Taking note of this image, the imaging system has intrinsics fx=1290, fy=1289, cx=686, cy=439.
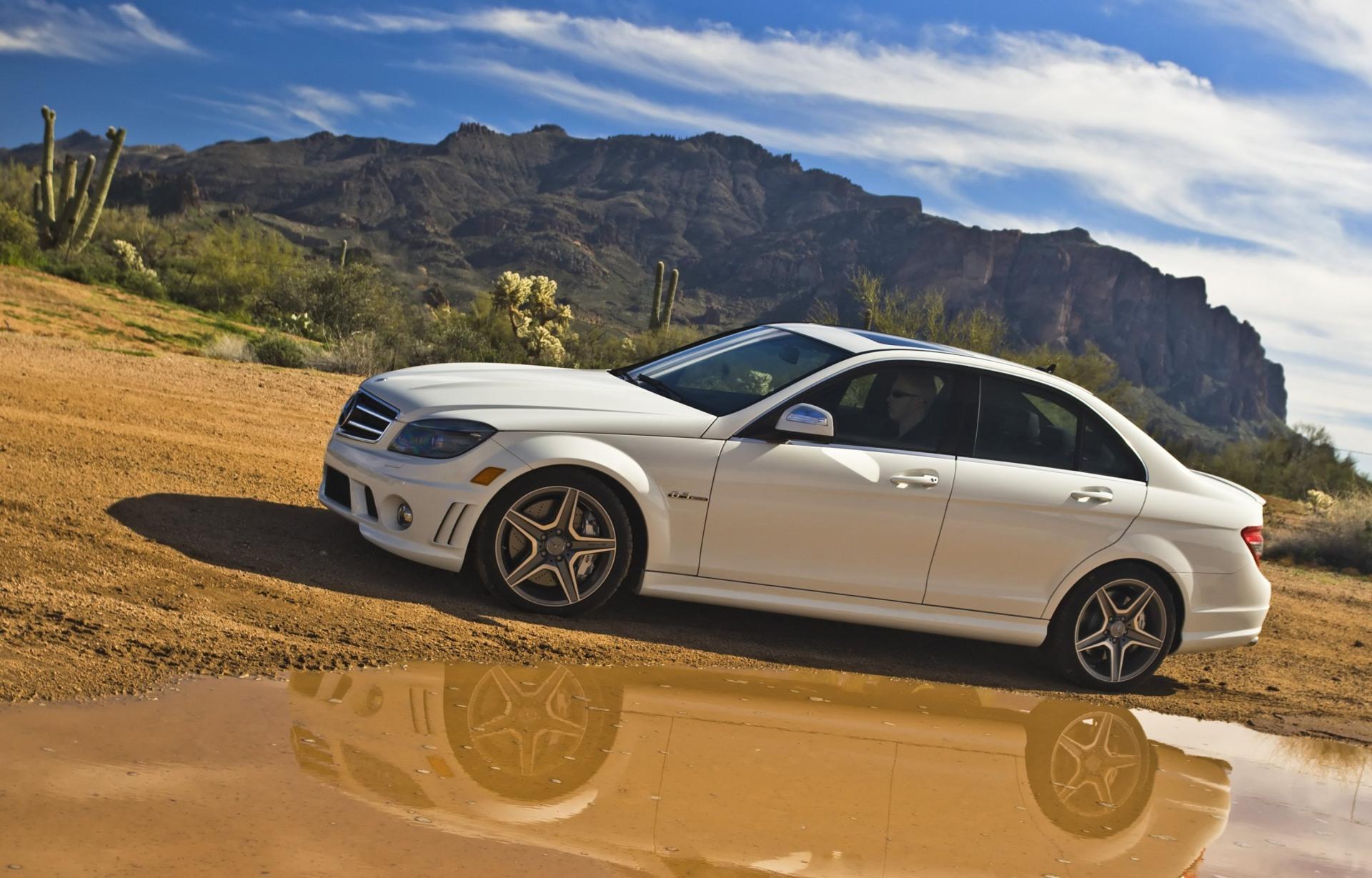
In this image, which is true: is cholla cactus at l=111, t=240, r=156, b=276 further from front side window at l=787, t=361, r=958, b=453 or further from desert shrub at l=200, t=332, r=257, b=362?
front side window at l=787, t=361, r=958, b=453

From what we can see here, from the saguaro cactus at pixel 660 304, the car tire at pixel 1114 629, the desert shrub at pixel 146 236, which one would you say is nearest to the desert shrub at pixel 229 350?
the car tire at pixel 1114 629

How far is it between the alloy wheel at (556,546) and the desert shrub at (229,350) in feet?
38.5

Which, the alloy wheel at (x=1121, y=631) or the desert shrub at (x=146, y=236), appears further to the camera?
the desert shrub at (x=146, y=236)

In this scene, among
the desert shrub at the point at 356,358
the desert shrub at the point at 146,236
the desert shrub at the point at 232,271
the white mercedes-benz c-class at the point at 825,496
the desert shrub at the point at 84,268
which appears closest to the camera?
the white mercedes-benz c-class at the point at 825,496

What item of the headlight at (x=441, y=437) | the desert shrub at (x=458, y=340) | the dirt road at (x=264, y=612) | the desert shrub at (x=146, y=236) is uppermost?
the desert shrub at (x=146, y=236)

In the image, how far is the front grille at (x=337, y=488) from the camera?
6.79m

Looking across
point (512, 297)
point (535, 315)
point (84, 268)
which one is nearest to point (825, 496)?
point (84, 268)

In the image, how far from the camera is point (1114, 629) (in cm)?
732

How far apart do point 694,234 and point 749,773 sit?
443 ft

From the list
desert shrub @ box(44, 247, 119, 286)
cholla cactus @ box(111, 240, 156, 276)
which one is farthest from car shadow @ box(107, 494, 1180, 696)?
cholla cactus @ box(111, 240, 156, 276)

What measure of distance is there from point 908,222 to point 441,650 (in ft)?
456

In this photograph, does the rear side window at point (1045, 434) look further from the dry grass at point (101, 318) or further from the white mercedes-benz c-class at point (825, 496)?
the dry grass at point (101, 318)

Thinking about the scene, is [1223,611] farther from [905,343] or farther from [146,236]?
[146,236]

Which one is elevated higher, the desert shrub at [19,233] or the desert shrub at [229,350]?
the desert shrub at [19,233]
